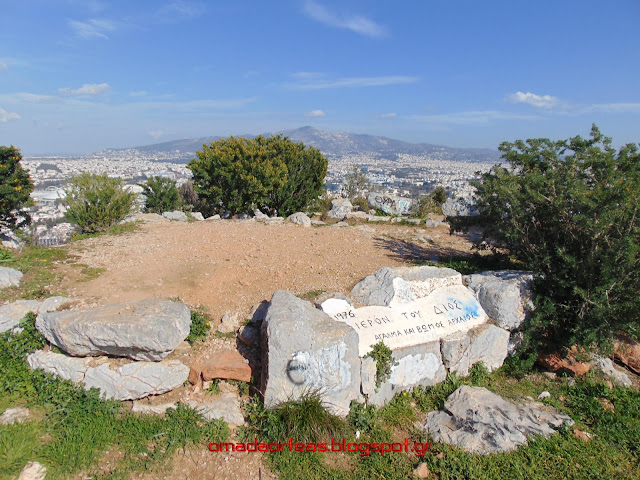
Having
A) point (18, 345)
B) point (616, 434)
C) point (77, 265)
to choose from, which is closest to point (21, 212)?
point (77, 265)

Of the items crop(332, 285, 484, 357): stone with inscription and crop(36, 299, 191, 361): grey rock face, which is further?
crop(332, 285, 484, 357): stone with inscription

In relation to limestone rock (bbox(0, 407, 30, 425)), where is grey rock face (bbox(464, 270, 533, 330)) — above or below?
above

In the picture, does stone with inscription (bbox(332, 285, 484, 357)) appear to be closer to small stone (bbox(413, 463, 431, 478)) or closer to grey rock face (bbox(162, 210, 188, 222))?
small stone (bbox(413, 463, 431, 478))

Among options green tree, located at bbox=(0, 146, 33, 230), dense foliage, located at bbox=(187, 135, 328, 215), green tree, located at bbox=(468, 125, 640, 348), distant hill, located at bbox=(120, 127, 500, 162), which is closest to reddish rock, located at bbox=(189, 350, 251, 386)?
green tree, located at bbox=(468, 125, 640, 348)

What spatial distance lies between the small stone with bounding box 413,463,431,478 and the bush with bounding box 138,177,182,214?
17531 millimetres

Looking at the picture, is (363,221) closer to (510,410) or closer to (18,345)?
(510,410)

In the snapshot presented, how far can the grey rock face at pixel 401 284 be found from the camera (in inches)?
216

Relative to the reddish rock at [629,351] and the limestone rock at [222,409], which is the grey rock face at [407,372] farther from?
the reddish rock at [629,351]

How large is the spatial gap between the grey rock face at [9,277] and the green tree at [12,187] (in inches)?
272

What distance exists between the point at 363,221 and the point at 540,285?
769 cm

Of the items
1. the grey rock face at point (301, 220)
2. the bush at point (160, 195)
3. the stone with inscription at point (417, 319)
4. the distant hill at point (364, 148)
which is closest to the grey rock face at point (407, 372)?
the stone with inscription at point (417, 319)

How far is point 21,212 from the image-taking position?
12062mm

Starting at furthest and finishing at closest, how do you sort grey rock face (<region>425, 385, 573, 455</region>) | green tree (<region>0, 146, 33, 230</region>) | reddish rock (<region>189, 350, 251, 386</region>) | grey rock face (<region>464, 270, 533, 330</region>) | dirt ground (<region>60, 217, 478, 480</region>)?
green tree (<region>0, 146, 33, 230</region>) < grey rock face (<region>464, 270, 533, 330</region>) < dirt ground (<region>60, 217, 478, 480</region>) < reddish rock (<region>189, 350, 251, 386</region>) < grey rock face (<region>425, 385, 573, 455</region>)

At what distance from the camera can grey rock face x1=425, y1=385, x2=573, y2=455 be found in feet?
13.2
